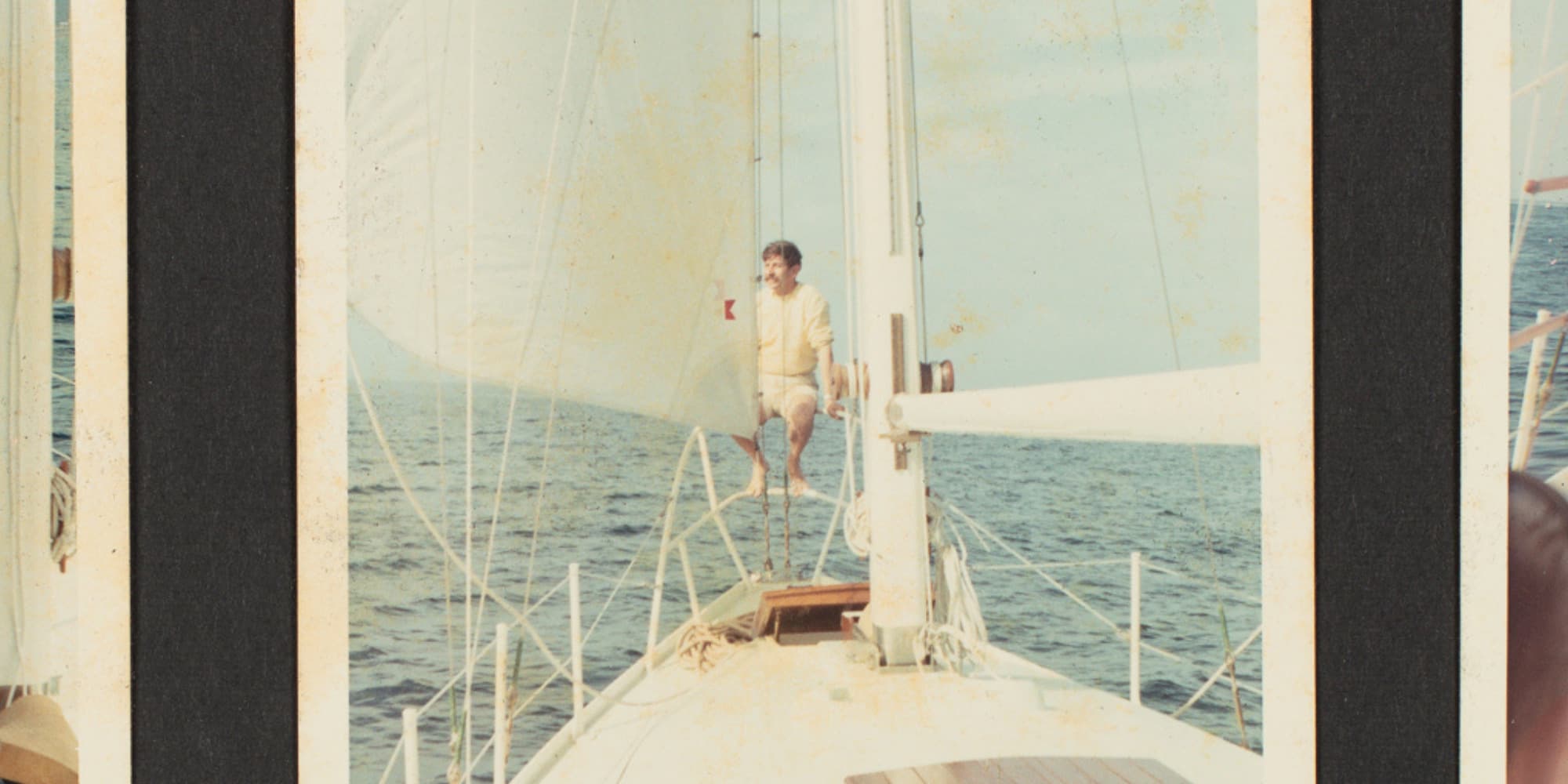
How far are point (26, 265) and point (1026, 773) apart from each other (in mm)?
1318

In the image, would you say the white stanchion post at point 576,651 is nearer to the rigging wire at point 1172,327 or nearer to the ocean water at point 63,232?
the ocean water at point 63,232

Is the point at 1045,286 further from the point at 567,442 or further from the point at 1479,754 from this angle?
the point at 1479,754

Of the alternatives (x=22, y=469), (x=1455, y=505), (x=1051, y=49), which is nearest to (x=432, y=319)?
(x=22, y=469)

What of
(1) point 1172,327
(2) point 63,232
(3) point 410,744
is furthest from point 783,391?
(2) point 63,232

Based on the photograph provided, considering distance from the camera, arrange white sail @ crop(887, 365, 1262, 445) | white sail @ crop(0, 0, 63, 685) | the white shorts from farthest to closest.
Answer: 1. the white shorts
2. white sail @ crop(0, 0, 63, 685)
3. white sail @ crop(887, 365, 1262, 445)

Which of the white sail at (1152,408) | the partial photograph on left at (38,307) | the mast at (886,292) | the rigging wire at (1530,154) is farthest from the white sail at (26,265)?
the rigging wire at (1530,154)

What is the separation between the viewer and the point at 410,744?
145cm

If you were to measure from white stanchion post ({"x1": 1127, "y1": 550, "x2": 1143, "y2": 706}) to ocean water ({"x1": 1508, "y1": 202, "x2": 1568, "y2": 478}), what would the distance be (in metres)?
0.47

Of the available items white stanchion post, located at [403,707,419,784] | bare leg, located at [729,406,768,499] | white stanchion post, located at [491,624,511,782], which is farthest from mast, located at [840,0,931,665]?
white stanchion post, located at [403,707,419,784]

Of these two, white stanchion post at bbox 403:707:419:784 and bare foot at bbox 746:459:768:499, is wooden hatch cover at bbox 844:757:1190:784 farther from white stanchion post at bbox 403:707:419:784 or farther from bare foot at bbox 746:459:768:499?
white stanchion post at bbox 403:707:419:784

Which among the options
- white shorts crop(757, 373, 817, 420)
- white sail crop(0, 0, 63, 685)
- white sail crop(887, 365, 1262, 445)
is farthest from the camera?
white shorts crop(757, 373, 817, 420)

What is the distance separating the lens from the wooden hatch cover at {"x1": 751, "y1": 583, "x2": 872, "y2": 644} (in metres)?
1.52

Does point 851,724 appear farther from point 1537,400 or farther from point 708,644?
point 1537,400

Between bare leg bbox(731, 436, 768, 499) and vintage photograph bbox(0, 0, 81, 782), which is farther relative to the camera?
bare leg bbox(731, 436, 768, 499)
